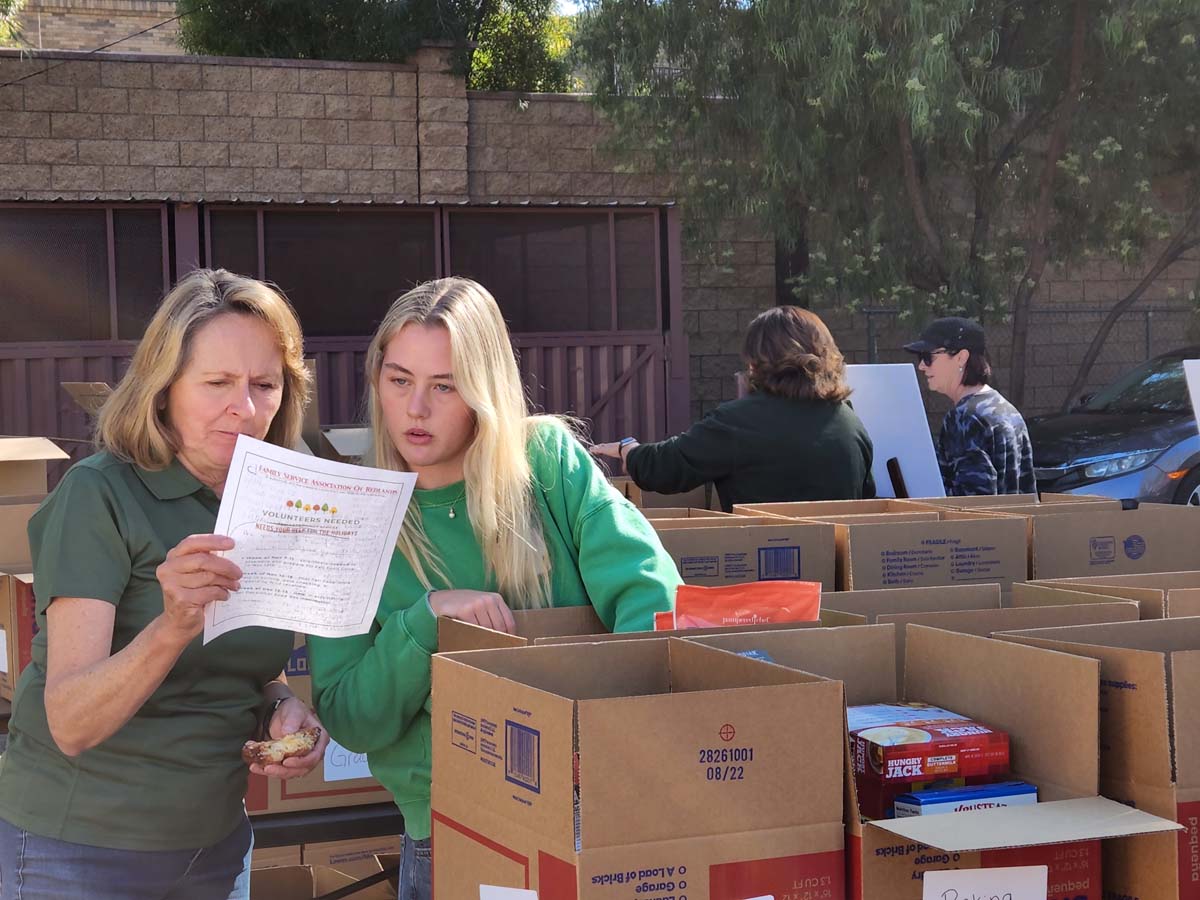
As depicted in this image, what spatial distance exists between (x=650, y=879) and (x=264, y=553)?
0.72 meters

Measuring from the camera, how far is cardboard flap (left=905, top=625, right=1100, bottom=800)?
1757 mm

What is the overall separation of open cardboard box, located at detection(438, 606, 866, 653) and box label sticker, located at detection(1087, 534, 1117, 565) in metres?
1.55

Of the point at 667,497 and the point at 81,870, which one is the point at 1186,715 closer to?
the point at 81,870

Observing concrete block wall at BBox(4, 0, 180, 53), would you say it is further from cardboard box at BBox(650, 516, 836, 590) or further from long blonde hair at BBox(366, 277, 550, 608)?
long blonde hair at BBox(366, 277, 550, 608)

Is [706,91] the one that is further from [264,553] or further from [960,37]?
[264,553]

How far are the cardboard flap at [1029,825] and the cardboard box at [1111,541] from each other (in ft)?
6.01

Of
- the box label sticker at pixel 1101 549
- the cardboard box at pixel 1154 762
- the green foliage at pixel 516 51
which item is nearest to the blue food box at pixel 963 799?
the cardboard box at pixel 1154 762

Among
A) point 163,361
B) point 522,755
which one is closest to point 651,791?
point 522,755

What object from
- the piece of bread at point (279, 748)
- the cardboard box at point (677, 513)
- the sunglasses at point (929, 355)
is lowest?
the piece of bread at point (279, 748)

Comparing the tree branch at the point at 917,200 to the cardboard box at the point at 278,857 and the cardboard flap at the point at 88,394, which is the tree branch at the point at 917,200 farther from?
the cardboard box at the point at 278,857

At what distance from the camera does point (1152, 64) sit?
12312mm

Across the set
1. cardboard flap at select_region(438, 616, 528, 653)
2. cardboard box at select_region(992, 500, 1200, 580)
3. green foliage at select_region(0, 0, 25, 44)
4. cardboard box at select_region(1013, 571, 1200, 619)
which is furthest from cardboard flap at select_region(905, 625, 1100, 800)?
green foliage at select_region(0, 0, 25, 44)

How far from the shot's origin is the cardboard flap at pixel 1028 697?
1.76 meters

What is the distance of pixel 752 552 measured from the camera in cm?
334
